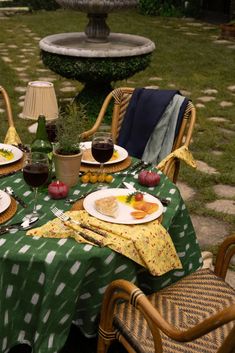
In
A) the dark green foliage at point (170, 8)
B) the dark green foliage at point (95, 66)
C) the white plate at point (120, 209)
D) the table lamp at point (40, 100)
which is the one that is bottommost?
the dark green foliage at point (170, 8)

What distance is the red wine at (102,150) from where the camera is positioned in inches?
107

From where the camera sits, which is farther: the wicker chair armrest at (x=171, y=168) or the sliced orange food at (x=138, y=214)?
the wicker chair armrest at (x=171, y=168)

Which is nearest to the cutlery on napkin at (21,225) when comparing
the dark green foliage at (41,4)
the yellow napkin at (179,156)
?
the yellow napkin at (179,156)

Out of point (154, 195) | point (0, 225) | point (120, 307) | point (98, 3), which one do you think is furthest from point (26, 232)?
point (98, 3)

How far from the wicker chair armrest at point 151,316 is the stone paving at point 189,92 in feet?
5.86

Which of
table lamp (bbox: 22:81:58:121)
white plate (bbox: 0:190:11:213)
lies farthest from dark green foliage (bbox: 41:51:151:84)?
white plate (bbox: 0:190:11:213)

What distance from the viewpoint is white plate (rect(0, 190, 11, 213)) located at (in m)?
2.43

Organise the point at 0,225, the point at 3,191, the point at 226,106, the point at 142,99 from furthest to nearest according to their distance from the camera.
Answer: the point at 226,106 < the point at 142,99 < the point at 3,191 < the point at 0,225

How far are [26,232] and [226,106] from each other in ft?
17.9

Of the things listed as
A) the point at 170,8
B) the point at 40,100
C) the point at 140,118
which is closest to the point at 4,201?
the point at 40,100

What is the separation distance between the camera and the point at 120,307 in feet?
8.04

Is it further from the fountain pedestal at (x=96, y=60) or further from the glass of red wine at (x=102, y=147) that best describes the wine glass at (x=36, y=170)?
the fountain pedestal at (x=96, y=60)

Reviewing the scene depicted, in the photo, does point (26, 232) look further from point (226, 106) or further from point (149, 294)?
point (226, 106)

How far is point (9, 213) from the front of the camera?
2.44 metres
